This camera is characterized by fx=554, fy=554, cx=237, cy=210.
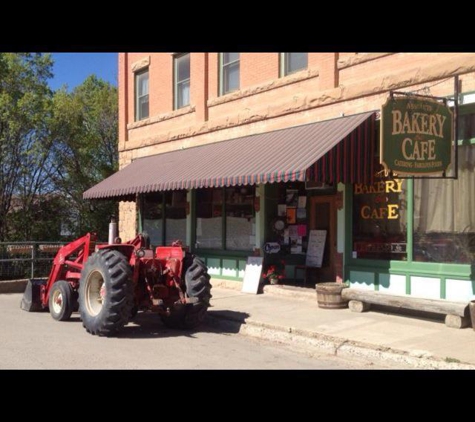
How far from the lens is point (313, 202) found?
44.0ft

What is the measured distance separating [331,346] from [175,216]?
33.2 ft

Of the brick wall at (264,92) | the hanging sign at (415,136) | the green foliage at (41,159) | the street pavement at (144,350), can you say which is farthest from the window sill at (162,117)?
the hanging sign at (415,136)

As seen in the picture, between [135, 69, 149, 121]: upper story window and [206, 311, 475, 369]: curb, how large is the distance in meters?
10.8

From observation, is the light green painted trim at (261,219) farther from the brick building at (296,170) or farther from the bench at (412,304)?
the bench at (412,304)

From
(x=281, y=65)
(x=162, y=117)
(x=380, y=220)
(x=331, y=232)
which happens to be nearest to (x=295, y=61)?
(x=281, y=65)

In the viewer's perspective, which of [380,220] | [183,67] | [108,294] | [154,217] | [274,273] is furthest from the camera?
[154,217]

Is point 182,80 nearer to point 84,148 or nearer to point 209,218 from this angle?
point 209,218

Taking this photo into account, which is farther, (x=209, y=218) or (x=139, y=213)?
(x=139, y=213)

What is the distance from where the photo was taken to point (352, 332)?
855cm

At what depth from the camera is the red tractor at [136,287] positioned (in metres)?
8.42

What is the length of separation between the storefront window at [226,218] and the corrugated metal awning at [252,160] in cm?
130

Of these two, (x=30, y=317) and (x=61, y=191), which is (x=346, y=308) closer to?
(x=30, y=317)

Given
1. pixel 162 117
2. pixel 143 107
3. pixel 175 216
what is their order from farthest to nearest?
1. pixel 143 107
2. pixel 162 117
3. pixel 175 216

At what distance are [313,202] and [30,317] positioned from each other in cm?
682
